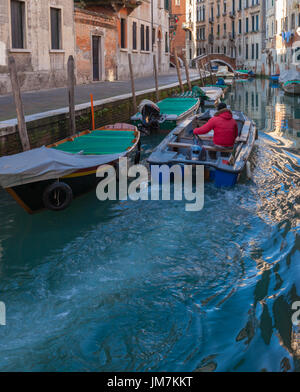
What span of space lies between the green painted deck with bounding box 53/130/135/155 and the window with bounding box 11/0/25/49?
223 inches

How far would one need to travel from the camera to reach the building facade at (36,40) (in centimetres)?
1342

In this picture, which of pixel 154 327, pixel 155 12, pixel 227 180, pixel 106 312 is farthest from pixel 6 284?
pixel 155 12

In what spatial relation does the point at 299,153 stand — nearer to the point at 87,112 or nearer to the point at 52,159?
the point at 87,112

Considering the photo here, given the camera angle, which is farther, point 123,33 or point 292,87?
point 292,87

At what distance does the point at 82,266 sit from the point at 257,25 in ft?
158

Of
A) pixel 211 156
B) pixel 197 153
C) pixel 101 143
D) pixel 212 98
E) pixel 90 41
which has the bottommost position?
pixel 211 156

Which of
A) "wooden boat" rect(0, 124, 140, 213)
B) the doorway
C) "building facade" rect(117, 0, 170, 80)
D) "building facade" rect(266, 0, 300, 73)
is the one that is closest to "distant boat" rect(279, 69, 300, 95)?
"building facade" rect(266, 0, 300, 73)

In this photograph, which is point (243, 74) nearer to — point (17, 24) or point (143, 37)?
point (143, 37)

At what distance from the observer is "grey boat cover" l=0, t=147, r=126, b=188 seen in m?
5.98

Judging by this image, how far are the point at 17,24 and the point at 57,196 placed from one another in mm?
9414

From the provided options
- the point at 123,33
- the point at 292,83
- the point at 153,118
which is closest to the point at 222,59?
the point at 292,83

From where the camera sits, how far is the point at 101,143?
29.4ft

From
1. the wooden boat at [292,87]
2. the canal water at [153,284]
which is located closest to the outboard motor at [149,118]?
the canal water at [153,284]

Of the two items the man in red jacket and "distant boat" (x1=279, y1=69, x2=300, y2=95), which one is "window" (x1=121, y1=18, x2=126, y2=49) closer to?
"distant boat" (x1=279, y1=69, x2=300, y2=95)
